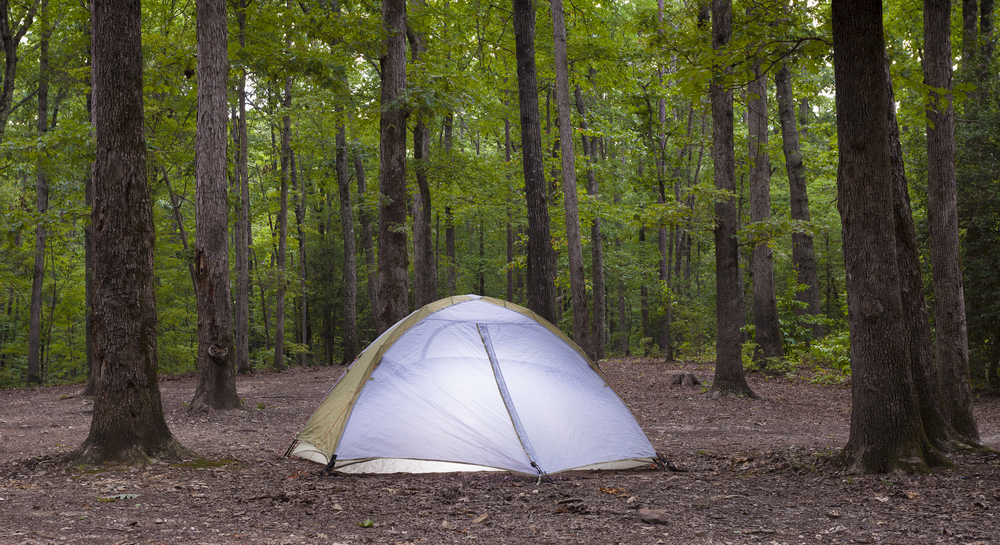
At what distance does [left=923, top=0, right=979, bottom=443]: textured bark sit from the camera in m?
6.72

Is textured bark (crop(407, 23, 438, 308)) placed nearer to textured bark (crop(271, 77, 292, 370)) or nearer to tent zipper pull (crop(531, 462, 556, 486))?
textured bark (crop(271, 77, 292, 370))

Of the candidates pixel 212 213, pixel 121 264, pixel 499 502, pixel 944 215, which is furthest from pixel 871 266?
pixel 212 213

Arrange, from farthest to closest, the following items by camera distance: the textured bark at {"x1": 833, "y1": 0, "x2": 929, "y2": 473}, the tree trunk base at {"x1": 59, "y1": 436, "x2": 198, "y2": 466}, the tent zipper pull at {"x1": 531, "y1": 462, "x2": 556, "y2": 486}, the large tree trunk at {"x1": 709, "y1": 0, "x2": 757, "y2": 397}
A: the large tree trunk at {"x1": 709, "y1": 0, "x2": 757, "y2": 397}, the tree trunk base at {"x1": 59, "y1": 436, "x2": 198, "y2": 466}, the tent zipper pull at {"x1": 531, "y1": 462, "x2": 556, "y2": 486}, the textured bark at {"x1": 833, "y1": 0, "x2": 929, "y2": 473}

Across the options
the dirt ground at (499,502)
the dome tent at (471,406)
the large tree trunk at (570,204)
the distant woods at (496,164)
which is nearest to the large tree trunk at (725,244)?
the distant woods at (496,164)

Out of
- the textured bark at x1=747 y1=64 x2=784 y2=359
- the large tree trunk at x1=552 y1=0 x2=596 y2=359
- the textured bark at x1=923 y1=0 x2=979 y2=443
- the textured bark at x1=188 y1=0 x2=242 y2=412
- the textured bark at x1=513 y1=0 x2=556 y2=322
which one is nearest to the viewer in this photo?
the textured bark at x1=923 y1=0 x2=979 y2=443

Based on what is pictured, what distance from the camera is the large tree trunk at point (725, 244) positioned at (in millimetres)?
10531

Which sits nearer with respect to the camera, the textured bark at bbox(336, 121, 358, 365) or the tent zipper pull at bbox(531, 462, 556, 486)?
the tent zipper pull at bbox(531, 462, 556, 486)

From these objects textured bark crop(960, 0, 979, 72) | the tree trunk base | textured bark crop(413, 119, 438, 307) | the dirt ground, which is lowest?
the dirt ground

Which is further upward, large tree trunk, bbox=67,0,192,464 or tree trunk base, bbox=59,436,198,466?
large tree trunk, bbox=67,0,192,464

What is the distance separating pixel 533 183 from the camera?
34.3 feet

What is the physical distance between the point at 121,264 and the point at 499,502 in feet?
13.3

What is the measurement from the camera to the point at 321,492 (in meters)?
5.08

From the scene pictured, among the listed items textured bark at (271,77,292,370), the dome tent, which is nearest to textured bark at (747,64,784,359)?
the dome tent

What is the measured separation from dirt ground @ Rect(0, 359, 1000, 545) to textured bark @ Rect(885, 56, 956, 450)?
33cm
